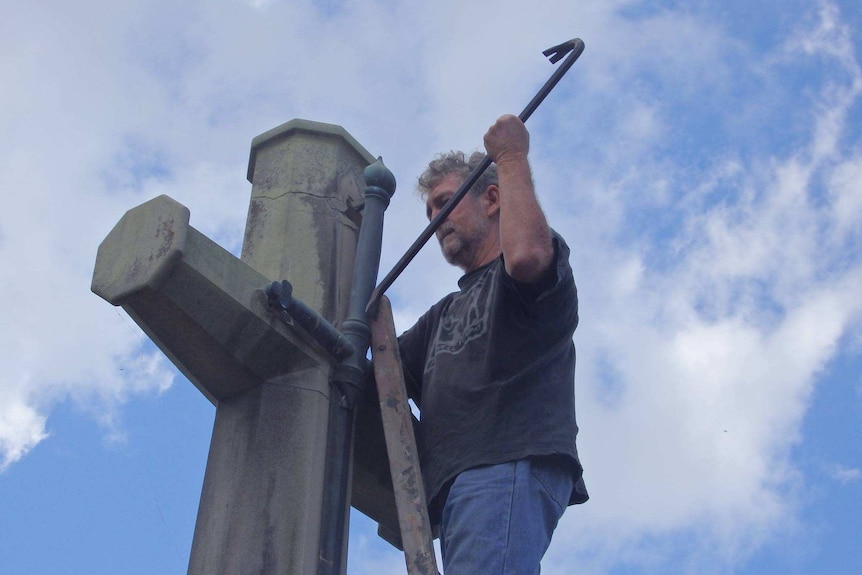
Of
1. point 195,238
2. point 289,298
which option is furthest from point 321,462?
point 195,238

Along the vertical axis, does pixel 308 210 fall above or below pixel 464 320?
above

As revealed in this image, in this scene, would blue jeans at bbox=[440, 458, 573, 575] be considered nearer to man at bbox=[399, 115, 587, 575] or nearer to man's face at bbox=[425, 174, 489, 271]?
man at bbox=[399, 115, 587, 575]

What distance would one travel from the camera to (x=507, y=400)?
3619 mm

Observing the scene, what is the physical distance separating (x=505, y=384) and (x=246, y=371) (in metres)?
0.87

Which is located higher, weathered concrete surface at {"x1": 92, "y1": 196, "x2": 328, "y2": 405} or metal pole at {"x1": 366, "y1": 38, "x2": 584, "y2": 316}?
metal pole at {"x1": 366, "y1": 38, "x2": 584, "y2": 316}

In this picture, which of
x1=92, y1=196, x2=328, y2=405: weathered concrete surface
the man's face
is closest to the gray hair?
the man's face

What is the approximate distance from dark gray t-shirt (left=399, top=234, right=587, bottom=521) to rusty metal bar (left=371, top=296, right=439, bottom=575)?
10 centimetres

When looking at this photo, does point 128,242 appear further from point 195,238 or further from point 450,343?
point 450,343

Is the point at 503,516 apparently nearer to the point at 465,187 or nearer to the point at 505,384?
the point at 505,384

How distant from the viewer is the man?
11.0ft

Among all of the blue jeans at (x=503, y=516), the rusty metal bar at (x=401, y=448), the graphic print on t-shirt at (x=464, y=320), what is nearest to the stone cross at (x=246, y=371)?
the rusty metal bar at (x=401, y=448)

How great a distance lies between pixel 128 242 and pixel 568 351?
4.81 feet

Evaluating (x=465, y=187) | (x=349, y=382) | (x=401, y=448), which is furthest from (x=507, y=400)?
(x=465, y=187)

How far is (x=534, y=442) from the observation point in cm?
349
